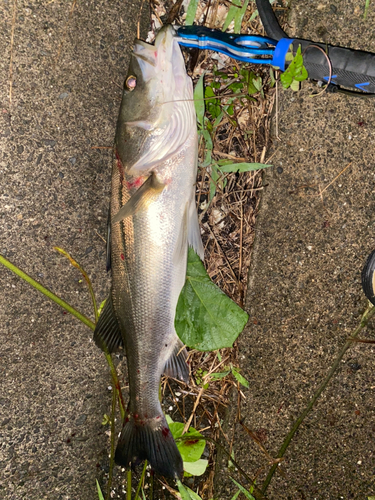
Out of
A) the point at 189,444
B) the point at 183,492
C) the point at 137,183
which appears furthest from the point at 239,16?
the point at 183,492

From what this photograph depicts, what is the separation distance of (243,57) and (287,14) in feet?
1.90

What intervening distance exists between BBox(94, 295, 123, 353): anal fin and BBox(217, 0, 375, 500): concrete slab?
0.85 meters

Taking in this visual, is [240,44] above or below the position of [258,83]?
above

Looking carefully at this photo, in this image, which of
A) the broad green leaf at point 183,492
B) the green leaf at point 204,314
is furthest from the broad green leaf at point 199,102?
the broad green leaf at point 183,492

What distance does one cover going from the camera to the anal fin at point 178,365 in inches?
92.4

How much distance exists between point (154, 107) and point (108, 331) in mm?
1321

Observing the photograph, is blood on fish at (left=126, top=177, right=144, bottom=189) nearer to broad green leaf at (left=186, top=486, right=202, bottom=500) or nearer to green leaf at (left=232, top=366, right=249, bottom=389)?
green leaf at (left=232, top=366, right=249, bottom=389)

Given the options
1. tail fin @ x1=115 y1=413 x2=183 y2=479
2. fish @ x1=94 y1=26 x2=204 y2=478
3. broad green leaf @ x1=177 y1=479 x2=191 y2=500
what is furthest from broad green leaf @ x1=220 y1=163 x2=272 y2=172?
broad green leaf @ x1=177 y1=479 x2=191 y2=500

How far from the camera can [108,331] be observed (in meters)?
2.30

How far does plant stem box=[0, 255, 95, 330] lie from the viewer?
7.78 ft

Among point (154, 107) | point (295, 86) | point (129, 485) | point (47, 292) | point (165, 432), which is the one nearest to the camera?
point (154, 107)

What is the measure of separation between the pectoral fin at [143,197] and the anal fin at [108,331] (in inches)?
22.6

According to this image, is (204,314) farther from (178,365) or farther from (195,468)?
(195,468)

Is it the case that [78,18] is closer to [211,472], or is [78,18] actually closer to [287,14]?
[287,14]
